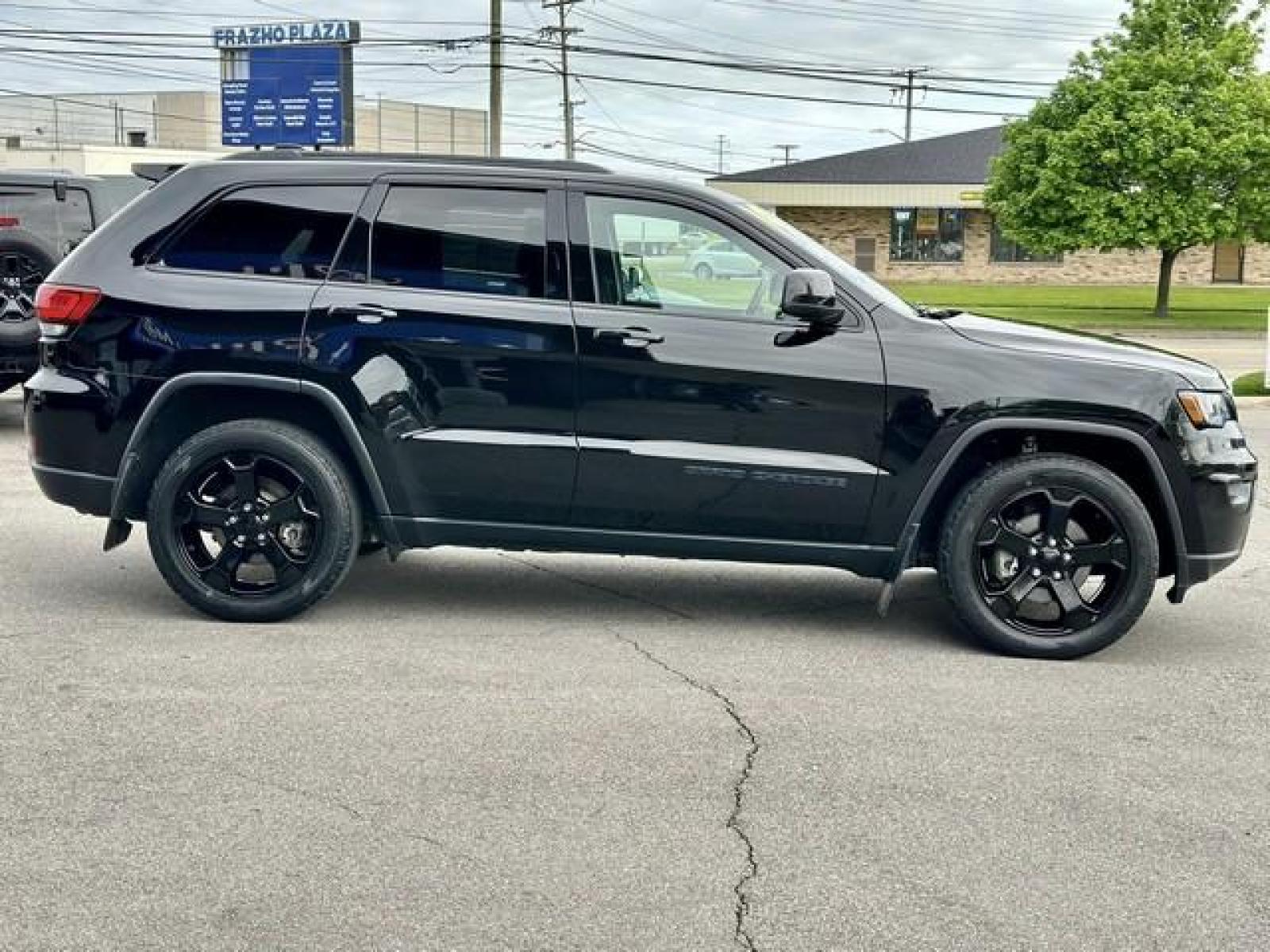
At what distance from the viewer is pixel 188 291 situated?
5957 mm

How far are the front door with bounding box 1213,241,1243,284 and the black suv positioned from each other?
168 feet

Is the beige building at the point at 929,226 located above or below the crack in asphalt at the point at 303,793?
above

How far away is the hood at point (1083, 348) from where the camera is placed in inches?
228

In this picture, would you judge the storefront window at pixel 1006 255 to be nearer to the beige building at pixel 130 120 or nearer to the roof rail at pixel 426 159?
the beige building at pixel 130 120

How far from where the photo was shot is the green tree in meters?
31.0

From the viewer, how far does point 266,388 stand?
19.4ft

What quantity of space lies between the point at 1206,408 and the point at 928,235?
172 ft

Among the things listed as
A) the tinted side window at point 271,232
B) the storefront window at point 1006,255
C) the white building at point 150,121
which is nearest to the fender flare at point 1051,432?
the tinted side window at point 271,232

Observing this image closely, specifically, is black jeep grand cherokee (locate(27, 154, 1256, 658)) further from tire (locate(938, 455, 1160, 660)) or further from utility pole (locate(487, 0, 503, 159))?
utility pole (locate(487, 0, 503, 159))

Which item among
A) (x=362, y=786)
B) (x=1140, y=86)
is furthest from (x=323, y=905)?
(x=1140, y=86)

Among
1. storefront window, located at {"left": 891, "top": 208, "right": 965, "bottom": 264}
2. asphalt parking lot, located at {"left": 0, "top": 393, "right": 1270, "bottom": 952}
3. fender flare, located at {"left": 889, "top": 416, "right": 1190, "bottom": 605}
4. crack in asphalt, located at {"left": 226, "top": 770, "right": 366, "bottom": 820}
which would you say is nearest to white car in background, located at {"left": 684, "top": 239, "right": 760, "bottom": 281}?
fender flare, located at {"left": 889, "top": 416, "right": 1190, "bottom": 605}

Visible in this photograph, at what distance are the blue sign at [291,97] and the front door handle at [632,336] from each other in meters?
40.4

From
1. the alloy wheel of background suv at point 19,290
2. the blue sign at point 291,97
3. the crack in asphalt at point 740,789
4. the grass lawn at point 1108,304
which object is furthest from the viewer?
the blue sign at point 291,97

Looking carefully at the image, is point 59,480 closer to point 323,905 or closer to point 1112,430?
point 323,905
